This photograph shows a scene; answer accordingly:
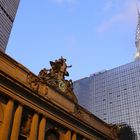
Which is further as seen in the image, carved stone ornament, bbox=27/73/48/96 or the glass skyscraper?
the glass skyscraper

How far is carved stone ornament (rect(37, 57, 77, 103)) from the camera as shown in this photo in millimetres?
35025

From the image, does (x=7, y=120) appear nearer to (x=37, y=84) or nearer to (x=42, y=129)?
(x=42, y=129)

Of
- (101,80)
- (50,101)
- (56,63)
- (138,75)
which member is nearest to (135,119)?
(138,75)

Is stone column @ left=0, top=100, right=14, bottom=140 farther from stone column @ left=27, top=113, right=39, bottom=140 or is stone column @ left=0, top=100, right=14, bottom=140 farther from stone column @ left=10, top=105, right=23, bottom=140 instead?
stone column @ left=27, top=113, right=39, bottom=140

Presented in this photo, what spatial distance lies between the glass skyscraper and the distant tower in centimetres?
3688

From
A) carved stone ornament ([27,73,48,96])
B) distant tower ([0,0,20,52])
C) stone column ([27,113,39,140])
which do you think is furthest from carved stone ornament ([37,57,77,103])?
distant tower ([0,0,20,52])

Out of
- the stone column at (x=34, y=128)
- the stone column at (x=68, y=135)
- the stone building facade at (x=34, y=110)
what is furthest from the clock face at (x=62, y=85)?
the stone column at (x=34, y=128)

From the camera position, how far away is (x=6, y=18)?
88.1 m

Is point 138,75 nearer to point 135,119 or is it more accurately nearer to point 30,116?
point 135,119

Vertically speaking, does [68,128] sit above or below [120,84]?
below

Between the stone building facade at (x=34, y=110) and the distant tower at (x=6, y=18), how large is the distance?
47.4 metres

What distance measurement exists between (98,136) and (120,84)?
63.2 m

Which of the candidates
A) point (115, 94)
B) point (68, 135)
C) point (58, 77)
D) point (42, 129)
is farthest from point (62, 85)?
point (115, 94)

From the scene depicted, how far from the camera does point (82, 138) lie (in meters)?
36.5
